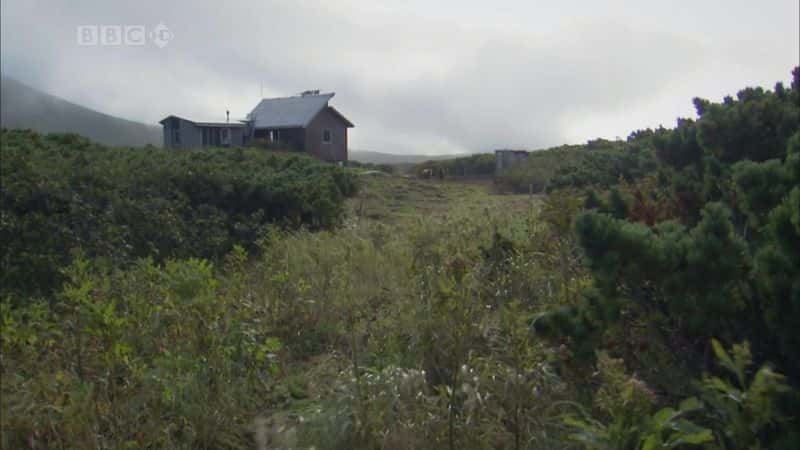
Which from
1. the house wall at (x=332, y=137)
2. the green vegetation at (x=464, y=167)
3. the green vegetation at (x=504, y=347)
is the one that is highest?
the house wall at (x=332, y=137)

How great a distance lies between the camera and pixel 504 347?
3.26 m

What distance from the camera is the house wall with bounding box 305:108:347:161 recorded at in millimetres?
26812

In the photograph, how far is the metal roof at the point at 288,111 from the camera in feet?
87.2

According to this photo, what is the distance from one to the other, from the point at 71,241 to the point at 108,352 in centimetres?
338

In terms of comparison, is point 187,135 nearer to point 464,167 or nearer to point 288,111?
point 288,111

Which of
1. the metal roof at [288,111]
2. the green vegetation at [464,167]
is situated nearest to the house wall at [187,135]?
the metal roof at [288,111]

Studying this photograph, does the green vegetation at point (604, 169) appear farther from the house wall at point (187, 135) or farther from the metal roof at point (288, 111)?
the house wall at point (187, 135)

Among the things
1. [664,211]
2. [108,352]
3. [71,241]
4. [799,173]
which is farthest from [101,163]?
[799,173]

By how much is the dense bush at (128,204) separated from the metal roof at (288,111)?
16.7m

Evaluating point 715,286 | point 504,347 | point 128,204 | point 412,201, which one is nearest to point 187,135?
point 412,201

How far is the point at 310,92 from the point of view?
92.3 ft

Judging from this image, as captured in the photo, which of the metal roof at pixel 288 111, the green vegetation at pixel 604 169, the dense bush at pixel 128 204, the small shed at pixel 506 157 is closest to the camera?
the dense bush at pixel 128 204

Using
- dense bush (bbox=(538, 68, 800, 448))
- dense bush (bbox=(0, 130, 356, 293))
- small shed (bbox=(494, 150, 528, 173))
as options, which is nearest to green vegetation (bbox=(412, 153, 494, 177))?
small shed (bbox=(494, 150, 528, 173))

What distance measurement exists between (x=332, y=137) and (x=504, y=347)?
82.3 feet
